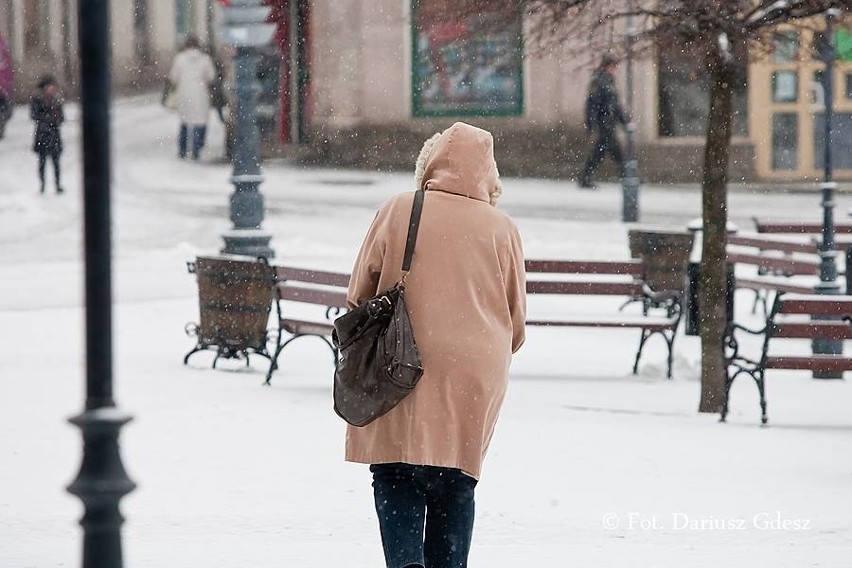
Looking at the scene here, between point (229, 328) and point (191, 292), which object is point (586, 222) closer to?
point (191, 292)

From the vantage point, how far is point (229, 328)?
37.4ft

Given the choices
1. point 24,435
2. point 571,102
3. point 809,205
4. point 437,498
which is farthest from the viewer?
point 571,102

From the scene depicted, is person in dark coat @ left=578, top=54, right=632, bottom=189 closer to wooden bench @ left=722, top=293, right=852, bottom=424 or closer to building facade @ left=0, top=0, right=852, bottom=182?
building facade @ left=0, top=0, right=852, bottom=182

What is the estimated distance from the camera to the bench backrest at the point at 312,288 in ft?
36.4

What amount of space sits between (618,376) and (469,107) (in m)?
16.7

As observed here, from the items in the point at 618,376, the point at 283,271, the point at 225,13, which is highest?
the point at 225,13

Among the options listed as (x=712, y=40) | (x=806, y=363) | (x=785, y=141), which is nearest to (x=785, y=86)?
(x=785, y=141)

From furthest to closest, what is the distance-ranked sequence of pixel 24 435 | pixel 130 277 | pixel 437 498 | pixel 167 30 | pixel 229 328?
pixel 167 30
pixel 130 277
pixel 229 328
pixel 24 435
pixel 437 498

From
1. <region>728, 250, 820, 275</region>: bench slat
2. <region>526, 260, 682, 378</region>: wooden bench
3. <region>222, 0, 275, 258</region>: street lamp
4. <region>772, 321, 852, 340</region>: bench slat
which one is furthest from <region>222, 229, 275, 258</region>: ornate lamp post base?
<region>772, 321, 852, 340</region>: bench slat

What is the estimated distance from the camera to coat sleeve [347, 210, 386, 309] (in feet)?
17.1

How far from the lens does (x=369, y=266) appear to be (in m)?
5.25

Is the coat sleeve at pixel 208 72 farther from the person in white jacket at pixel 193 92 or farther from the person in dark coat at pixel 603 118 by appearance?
the person in dark coat at pixel 603 118

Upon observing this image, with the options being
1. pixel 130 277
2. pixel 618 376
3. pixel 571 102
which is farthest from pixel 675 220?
pixel 618 376

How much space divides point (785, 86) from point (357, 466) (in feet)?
69.9
